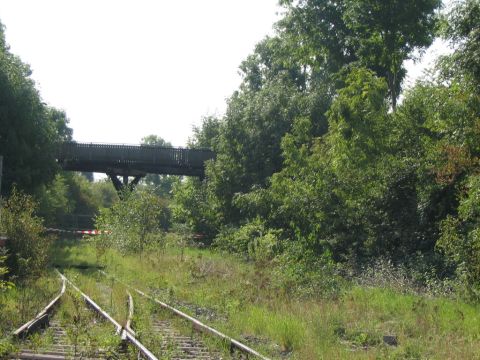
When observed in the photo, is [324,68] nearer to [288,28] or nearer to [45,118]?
[288,28]

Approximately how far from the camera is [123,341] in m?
8.91

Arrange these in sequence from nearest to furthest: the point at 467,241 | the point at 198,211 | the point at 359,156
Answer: the point at 467,241, the point at 359,156, the point at 198,211

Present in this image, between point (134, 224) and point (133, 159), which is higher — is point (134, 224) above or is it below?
below

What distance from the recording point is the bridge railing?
1729 inches

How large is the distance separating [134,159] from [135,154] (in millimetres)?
360

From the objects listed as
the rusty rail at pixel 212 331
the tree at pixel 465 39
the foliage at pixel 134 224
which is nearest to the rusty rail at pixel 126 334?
the rusty rail at pixel 212 331

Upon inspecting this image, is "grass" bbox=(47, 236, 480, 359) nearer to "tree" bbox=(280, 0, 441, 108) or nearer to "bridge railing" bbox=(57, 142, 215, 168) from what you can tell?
"tree" bbox=(280, 0, 441, 108)

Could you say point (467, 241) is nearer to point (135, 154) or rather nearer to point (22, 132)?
point (22, 132)

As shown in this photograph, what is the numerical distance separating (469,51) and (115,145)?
31.1m

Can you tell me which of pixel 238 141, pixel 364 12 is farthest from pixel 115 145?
pixel 364 12

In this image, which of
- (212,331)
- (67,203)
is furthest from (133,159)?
(212,331)

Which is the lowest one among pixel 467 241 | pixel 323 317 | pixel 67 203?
pixel 323 317

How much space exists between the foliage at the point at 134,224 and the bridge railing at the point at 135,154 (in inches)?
521

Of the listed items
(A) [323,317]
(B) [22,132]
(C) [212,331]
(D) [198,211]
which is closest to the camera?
(C) [212,331]
